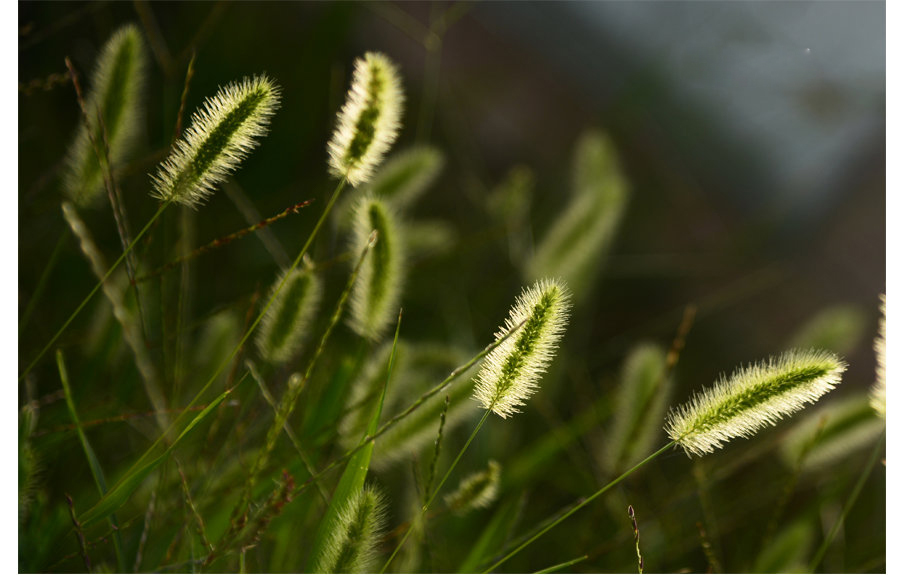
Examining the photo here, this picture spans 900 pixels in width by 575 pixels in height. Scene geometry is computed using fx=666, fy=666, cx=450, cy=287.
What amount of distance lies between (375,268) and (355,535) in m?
0.25

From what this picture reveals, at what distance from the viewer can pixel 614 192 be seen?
3.33 ft

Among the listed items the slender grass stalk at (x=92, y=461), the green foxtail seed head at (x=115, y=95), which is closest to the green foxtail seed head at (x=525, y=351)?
the slender grass stalk at (x=92, y=461)

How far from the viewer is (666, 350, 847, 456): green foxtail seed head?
0.47m

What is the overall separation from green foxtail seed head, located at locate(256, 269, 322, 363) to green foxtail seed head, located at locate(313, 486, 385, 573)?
205mm

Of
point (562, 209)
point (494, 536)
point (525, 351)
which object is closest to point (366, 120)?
point (525, 351)

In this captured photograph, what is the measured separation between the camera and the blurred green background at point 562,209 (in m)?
0.95

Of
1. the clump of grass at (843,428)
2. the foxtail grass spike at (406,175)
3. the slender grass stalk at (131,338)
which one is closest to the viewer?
the slender grass stalk at (131,338)

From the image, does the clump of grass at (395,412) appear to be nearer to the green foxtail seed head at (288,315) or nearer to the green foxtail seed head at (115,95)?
the green foxtail seed head at (288,315)

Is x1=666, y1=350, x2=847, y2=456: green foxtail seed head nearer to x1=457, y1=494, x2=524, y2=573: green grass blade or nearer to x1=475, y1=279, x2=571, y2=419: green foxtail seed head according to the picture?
x1=475, y1=279, x2=571, y2=419: green foxtail seed head

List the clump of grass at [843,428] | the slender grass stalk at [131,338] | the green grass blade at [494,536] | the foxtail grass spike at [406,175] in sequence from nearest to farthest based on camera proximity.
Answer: the slender grass stalk at [131,338] → the green grass blade at [494,536] → the clump of grass at [843,428] → the foxtail grass spike at [406,175]

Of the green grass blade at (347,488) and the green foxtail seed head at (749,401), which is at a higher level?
the green foxtail seed head at (749,401)

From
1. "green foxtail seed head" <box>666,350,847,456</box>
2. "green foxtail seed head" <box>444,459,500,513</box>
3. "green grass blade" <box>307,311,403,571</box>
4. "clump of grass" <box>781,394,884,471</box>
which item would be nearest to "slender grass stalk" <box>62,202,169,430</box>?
"green grass blade" <box>307,311,403,571</box>

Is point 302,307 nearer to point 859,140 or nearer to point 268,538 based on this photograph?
point 268,538

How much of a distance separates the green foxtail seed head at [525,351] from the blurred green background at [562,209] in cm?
35
